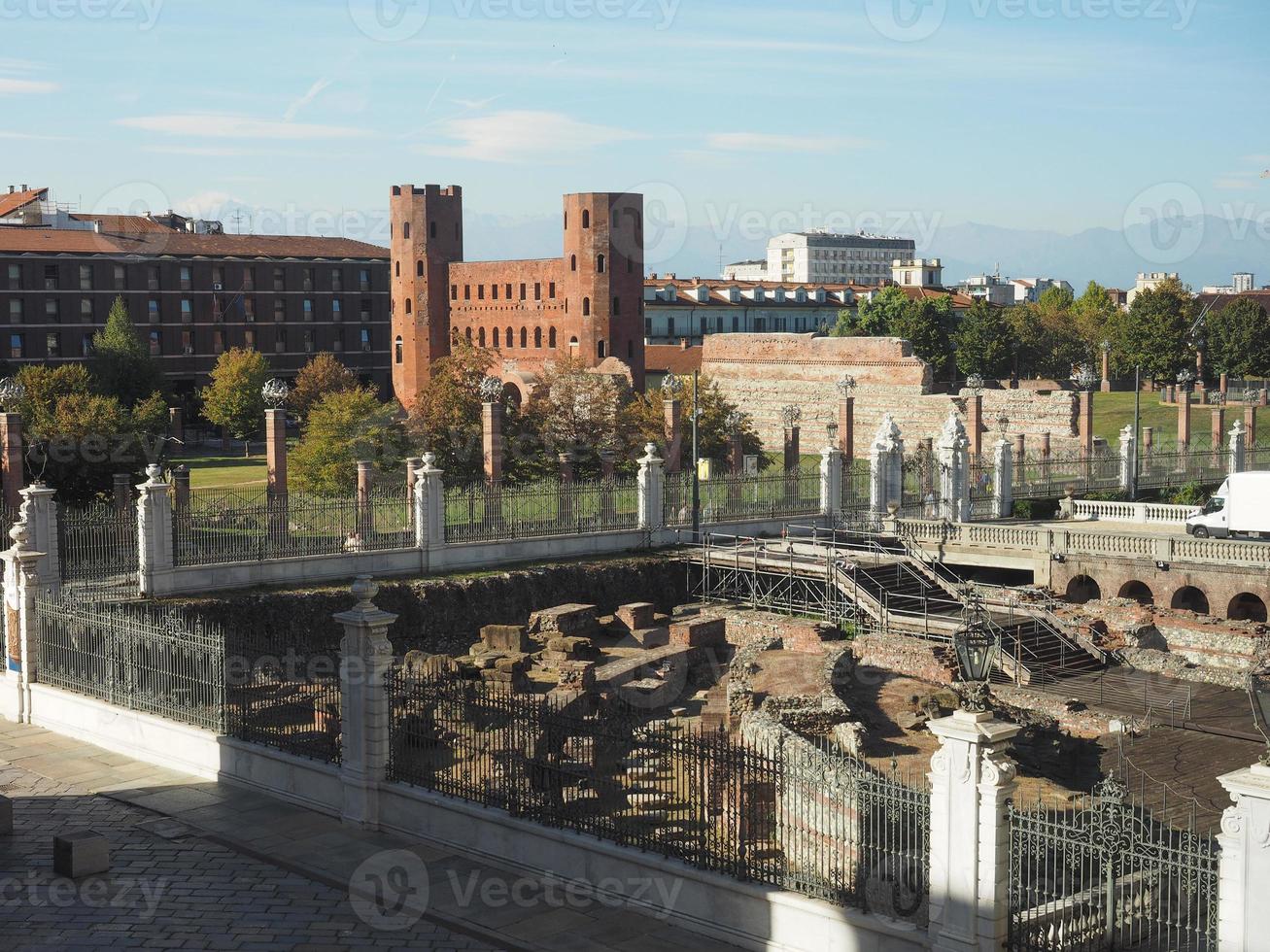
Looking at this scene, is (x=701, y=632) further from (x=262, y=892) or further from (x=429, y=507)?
(x=262, y=892)

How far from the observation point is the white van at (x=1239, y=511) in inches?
1345

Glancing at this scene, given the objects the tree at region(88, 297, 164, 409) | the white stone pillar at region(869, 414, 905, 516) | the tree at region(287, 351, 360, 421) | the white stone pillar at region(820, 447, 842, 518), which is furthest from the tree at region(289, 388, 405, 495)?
the tree at region(88, 297, 164, 409)

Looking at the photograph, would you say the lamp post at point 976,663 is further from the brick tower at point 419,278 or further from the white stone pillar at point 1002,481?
the brick tower at point 419,278

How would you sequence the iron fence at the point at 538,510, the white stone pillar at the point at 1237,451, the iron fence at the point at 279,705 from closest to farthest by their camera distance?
the iron fence at the point at 279,705, the iron fence at the point at 538,510, the white stone pillar at the point at 1237,451

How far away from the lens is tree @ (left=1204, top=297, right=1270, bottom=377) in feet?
257

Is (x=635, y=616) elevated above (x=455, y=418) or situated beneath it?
situated beneath

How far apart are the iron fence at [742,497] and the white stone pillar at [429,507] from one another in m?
6.22

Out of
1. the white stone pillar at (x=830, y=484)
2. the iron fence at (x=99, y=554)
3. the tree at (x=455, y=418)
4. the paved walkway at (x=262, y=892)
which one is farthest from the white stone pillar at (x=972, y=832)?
the tree at (x=455, y=418)

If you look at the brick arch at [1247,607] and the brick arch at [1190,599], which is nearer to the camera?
the brick arch at [1247,607]

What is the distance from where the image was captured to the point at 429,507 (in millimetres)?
30062

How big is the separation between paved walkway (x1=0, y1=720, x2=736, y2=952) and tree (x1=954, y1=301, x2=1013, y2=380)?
69547mm

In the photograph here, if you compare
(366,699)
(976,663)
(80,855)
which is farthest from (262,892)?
(976,663)

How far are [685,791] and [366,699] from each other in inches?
153

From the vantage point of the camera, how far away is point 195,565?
26.9m
